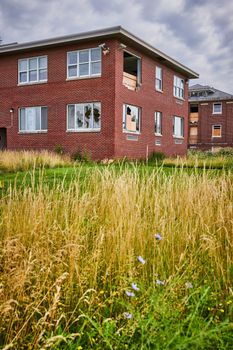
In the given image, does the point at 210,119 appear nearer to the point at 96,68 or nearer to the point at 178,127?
the point at 178,127

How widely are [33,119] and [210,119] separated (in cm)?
3061

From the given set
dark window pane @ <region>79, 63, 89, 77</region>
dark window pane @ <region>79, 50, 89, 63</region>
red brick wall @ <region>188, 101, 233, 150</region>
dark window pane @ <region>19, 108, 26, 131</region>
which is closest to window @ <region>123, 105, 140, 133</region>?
dark window pane @ <region>79, 63, 89, 77</region>

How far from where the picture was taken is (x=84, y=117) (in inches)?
903

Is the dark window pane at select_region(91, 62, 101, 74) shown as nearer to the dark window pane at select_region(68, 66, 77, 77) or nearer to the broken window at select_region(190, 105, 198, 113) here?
the dark window pane at select_region(68, 66, 77, 77)

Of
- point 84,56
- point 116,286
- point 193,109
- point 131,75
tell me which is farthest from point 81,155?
point 193,109

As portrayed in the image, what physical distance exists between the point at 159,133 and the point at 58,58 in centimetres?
858

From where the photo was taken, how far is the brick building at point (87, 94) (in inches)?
863

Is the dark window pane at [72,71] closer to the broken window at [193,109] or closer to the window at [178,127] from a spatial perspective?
the window at [178,127]

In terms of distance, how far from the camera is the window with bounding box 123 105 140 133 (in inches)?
920

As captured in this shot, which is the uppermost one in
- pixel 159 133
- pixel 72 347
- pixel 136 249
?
pixel 159 133

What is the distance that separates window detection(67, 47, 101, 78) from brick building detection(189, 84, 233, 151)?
28.5 m

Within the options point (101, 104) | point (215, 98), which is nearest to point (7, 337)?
point (101, 104)

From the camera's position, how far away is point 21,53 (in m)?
25.4

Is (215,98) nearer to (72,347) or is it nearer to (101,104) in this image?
(101,104)
